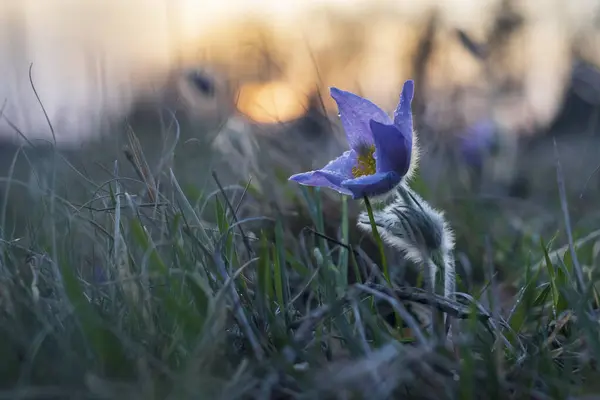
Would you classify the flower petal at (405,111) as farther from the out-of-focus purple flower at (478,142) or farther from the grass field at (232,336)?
the out-of-focus purple flower at (478,142)

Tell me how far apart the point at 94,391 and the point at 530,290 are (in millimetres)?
813

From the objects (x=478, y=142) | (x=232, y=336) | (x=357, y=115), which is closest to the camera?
(x=232, y=336)

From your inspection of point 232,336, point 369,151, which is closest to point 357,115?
point 369,151

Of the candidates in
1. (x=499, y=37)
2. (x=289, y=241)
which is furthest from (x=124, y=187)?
(x=499, y=37)

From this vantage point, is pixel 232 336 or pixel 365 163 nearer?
pixel 232 336

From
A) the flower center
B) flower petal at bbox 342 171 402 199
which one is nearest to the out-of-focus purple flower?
the flower center

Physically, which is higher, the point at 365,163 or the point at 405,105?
the point at 405,105

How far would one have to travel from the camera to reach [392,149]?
128 centimetres

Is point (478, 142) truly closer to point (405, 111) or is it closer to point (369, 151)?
point (369, 151)

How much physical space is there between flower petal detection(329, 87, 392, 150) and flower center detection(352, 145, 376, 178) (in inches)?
0.5

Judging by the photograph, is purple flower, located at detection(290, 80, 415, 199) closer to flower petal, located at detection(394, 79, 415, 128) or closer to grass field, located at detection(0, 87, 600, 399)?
flower petal, located at detection(394, 79, 415, 128)

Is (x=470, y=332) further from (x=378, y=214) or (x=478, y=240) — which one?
(x=478, y=240)

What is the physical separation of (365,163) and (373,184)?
0.15 metres

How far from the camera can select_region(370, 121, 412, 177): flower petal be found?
4.11 feet
